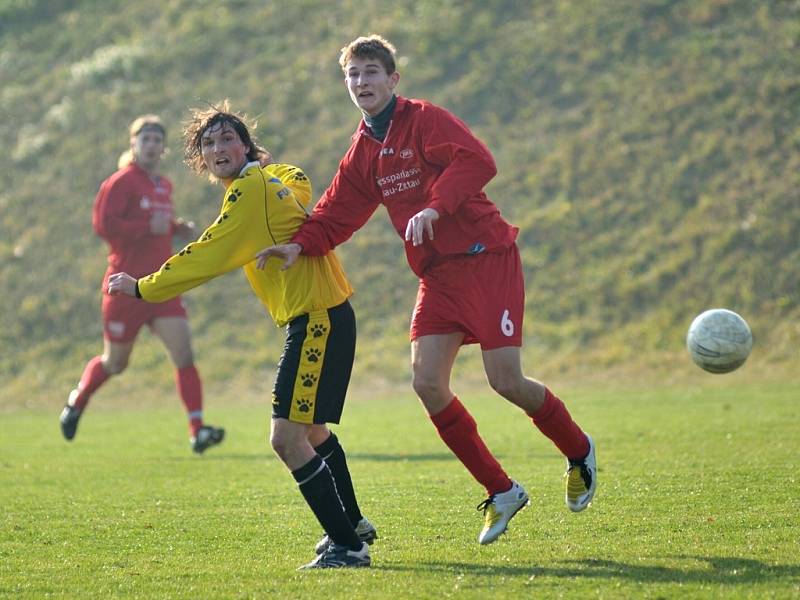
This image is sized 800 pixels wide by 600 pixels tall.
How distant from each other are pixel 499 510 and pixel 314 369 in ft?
3.53

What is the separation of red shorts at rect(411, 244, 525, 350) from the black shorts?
472 mm

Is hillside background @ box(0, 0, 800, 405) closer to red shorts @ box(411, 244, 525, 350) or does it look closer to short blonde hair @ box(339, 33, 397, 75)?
red shorts @ box(411, 244, 525, 350)

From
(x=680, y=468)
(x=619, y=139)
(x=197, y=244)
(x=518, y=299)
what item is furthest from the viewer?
(x=619, y=139)

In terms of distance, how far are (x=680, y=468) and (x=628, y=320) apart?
9750mm

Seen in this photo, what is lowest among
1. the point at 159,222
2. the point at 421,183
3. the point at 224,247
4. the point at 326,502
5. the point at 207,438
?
the point at 207,438

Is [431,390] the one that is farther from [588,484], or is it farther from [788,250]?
[788,250]

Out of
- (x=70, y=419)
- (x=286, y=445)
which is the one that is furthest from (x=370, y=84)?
(x=70, y=419)

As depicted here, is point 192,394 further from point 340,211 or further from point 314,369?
point 314,369

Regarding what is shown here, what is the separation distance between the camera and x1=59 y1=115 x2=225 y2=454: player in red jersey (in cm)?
1086

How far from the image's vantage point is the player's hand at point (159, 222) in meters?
11.0

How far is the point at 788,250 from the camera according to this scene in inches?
696

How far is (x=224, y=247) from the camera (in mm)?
5441

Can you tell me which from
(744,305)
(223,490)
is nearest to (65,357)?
(744,305)

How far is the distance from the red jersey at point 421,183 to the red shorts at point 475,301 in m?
0.07
